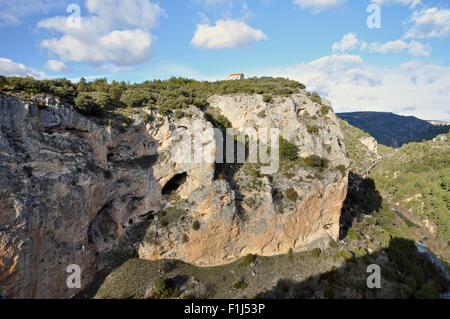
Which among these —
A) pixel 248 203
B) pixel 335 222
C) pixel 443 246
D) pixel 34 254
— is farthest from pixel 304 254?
pixel 443 246

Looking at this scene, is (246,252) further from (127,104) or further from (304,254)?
(127,104)

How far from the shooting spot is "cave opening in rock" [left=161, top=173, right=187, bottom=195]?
2455 centimetres

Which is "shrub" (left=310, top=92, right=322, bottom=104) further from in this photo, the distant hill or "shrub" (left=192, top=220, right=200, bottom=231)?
the distant hill

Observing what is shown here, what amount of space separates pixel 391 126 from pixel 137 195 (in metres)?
196

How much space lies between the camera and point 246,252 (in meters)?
23.0

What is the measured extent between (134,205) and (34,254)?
865cm

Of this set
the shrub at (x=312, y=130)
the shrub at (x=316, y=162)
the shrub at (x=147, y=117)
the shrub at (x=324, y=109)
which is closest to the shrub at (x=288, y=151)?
the shrub at (x=316, y=162)

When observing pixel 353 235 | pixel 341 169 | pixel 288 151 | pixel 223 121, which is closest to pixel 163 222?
pixel 223 121

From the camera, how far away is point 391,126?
159500mm

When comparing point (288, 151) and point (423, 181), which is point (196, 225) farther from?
point (423, 181)

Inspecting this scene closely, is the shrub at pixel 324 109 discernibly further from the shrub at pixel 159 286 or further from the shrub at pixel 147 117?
the shrub at pixel 159 286

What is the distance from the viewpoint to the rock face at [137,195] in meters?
15.6

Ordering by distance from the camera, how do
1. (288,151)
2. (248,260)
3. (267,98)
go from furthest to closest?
(267,98) → (288,151) → (248,260)

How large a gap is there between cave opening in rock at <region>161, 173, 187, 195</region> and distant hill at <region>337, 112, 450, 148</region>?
150 meters
